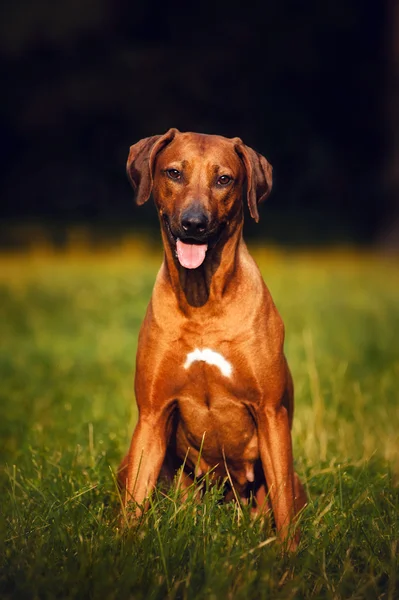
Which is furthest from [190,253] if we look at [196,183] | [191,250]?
[196,183]

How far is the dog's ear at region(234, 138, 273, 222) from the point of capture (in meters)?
3.91

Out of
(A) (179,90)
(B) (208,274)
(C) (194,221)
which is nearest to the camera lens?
(C) (194,221)

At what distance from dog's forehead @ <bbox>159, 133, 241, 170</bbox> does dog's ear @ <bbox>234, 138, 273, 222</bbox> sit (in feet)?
0.11

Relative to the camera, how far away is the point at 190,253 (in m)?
3.72

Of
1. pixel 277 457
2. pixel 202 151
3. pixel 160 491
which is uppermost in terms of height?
pixel 202 151

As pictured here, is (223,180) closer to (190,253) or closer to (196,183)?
(196,183)

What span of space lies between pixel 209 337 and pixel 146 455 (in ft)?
1.76

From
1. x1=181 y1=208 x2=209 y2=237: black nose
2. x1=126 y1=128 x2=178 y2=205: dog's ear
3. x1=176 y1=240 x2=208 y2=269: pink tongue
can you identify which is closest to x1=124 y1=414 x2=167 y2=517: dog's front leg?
x1=176 y1=240 x2=208 y2=269: pink tongue

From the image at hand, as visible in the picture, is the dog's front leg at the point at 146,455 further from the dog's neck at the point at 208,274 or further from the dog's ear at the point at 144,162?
the dog's ear at the point at 144,162

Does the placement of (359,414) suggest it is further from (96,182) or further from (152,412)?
(96,182)

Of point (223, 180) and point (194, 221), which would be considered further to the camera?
point (223, 180)

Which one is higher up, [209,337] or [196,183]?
[196,183]

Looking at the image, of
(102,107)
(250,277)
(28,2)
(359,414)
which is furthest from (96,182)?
(250,277)

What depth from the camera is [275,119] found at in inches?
828
